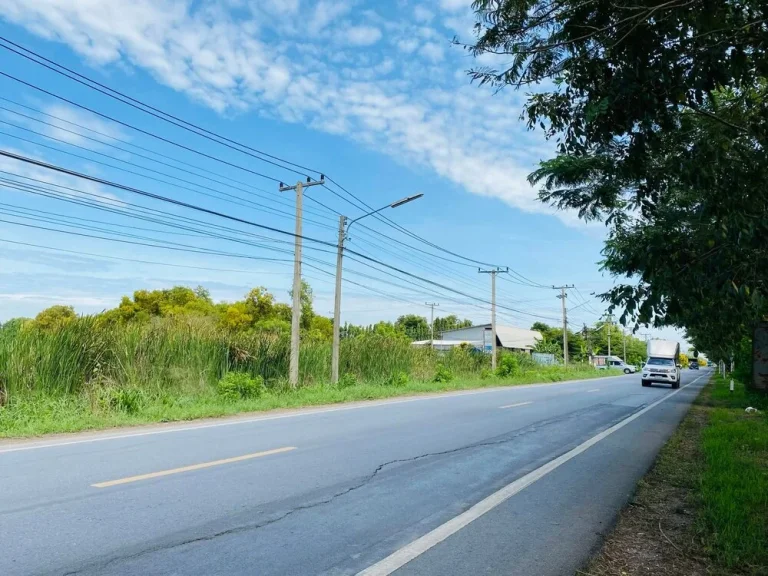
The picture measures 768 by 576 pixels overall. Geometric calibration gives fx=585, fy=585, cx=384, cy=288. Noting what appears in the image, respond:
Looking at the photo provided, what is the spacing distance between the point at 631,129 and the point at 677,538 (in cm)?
360

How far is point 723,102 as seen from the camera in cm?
719

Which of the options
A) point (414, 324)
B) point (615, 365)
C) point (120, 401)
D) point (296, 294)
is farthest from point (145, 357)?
point (414, 324)

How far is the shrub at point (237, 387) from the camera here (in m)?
16.4

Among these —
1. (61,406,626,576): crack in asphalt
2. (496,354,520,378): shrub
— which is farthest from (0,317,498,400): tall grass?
(496,354,520,378): shrub

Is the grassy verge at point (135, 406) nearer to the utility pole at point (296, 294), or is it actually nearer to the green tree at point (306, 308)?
the utility pole at point (296, 294)

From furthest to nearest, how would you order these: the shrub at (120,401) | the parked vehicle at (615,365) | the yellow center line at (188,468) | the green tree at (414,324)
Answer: the green tree at (414,324) → the parked vehicle at (615,365) → the shrub at (120,401) → the yellow center line at (188,468)

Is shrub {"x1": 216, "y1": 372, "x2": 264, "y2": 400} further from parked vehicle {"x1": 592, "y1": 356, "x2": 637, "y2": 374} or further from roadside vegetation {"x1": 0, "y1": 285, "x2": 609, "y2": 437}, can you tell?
parked vehicle {"x1": 592, "y1": 356, "x2": 637, "y2": 374}

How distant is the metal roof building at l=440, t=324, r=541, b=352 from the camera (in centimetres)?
7915

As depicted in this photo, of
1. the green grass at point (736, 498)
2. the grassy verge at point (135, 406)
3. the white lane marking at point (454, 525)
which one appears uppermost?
the grassy verge at point (135, 406)

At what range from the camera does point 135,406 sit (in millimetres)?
13172

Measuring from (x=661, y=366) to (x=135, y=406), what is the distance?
104ft

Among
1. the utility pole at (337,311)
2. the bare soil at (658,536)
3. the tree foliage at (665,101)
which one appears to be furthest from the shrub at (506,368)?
the tree foliage at (665,101)

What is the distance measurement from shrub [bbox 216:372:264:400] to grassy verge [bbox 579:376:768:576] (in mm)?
11084

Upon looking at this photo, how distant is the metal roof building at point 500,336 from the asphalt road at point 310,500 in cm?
6831
